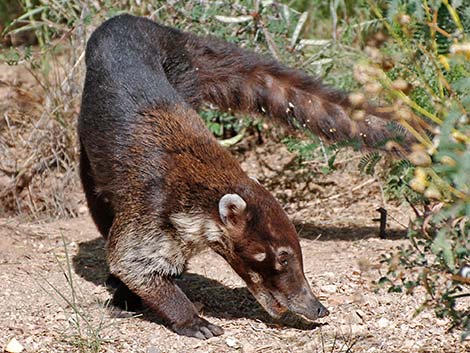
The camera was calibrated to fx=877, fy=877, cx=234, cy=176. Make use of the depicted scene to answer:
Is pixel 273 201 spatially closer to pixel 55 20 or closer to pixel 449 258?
pixel 449 258

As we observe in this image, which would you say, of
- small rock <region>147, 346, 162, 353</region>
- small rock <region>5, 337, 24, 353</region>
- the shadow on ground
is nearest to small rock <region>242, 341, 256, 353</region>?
the shadow on ground

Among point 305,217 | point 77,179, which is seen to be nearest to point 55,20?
point 77,179

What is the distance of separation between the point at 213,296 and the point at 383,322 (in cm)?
141

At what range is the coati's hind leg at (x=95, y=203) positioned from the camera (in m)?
7.04

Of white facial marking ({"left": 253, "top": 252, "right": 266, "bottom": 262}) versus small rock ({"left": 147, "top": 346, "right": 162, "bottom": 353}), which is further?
white facial marking ({"left": 253, "top": 252, "right": 266, "bottom": 262})

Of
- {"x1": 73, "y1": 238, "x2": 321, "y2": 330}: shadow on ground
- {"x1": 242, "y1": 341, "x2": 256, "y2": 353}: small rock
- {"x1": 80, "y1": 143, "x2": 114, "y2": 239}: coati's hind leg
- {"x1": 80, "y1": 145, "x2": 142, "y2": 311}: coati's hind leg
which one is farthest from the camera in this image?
{"x1": 80, "y1": 143, "x2": 114, "y2": 239}: coati's hind leg

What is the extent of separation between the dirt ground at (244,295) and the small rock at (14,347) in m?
0.04

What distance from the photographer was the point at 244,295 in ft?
21.4

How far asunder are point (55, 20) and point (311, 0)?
289 centimetres

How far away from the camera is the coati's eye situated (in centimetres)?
570

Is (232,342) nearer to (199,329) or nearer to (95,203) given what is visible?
(199,329)

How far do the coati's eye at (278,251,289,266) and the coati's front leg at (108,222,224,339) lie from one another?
28.1 inches

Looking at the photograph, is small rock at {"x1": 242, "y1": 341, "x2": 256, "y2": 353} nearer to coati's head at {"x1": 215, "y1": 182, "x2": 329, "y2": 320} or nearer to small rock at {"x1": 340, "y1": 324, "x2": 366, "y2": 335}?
coati's head at {"x1": 215, "y1": 182, "x2": 329, "y2": 320}

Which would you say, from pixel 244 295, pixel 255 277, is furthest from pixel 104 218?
pixel 255 277
